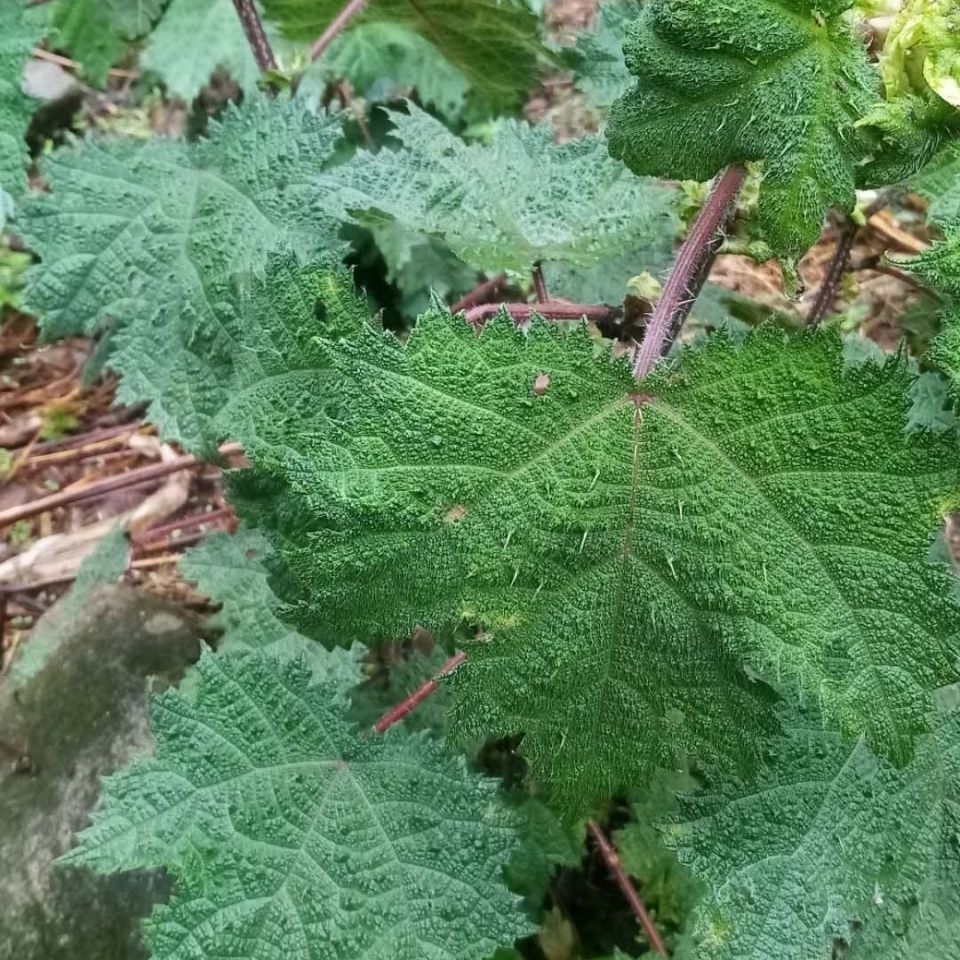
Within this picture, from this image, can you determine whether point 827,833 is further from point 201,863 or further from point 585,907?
point 585,907

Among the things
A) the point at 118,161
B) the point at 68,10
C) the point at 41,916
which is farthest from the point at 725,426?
the point at 68,10

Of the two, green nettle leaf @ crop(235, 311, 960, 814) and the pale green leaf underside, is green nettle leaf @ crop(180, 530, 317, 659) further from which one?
green nettle leaf @ crop(235, 311, 960, 814)

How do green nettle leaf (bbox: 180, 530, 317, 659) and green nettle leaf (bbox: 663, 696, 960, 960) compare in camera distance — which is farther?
green nettle leaf (bbox: 180, 530, 317, 659)

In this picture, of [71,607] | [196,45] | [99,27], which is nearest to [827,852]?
[71,607]

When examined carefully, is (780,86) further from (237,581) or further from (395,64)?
(395,64)

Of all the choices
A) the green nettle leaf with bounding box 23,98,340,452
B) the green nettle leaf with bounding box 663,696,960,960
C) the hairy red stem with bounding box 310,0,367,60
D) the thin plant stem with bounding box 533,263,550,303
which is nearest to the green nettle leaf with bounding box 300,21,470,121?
the hairy red stem with bounding box 310,0,367,60
